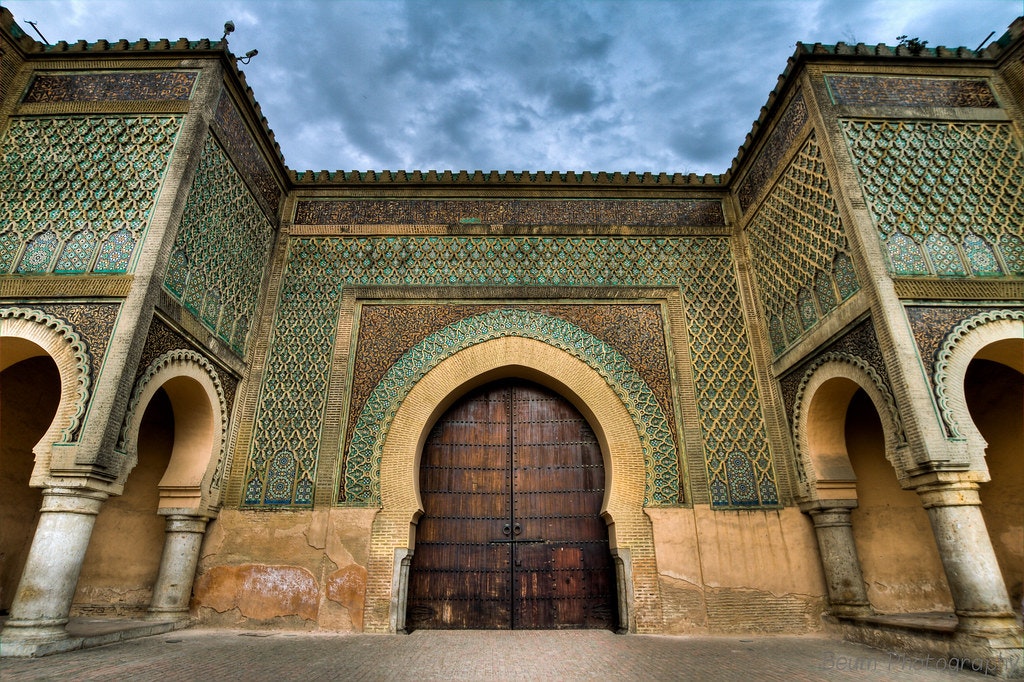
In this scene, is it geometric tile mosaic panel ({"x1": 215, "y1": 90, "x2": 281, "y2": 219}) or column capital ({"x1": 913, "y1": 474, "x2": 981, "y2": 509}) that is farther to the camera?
geometric tile mosaic panel ({"x1": 215, "y1": 90, "x2": 281, "y2": 219})

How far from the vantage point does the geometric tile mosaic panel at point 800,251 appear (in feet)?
16.1

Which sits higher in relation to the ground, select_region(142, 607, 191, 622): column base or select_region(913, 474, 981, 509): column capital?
select_region(913, 474, 981, 509): column capital

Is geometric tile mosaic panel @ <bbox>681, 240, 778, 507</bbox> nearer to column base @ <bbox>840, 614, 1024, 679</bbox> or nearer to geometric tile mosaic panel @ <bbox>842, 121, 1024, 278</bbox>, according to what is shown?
column base @ <bbox>840, 614, 1024, 679</bbox>

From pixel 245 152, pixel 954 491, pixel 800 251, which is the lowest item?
pixel 954 491

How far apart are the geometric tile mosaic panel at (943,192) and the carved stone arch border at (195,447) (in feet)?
20.8

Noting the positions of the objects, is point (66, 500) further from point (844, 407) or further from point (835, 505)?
point (844, 407)

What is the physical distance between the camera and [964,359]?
415 centimetres

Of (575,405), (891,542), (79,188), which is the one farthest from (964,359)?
(79,188)

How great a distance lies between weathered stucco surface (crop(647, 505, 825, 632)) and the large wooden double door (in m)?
0.71

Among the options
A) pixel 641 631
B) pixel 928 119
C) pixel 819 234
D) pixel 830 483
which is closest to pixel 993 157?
pixel 928 119

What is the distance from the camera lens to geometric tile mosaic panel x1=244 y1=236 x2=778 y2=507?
5.45 meters

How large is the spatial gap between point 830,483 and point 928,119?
3640 mm

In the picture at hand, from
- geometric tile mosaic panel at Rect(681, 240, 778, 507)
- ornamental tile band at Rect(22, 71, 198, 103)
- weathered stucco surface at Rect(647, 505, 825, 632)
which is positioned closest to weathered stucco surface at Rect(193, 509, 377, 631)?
weathered stucco surface at Rect(647, 505, 825, 632)

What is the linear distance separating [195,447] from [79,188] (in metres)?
2.61
